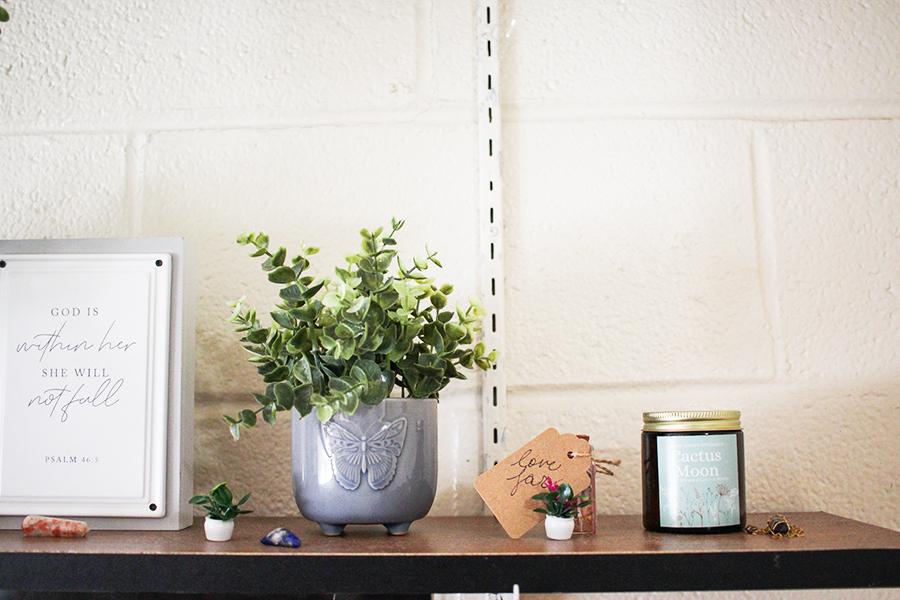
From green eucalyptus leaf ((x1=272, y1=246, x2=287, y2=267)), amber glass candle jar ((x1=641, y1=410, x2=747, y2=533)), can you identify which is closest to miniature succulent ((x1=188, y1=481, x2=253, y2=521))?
green eucalyptus leaf ((x1=272, y1=246, x2=287, y2=267))

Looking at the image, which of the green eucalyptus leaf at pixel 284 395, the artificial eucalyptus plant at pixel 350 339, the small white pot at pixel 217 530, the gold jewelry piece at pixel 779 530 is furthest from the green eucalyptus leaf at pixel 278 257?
the gold jewelry piece at pixel 779 530

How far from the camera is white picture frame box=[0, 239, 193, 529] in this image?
810 millimetres

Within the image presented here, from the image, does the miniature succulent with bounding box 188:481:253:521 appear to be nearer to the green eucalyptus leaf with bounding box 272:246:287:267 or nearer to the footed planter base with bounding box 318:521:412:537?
the footed planter base with bounding box 318:521:412:537

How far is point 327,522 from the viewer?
763 millimetres

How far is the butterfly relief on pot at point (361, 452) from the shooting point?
2.45ft

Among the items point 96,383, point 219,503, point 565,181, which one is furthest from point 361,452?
point 565,181

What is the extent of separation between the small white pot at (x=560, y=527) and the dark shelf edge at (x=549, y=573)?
0.08 m

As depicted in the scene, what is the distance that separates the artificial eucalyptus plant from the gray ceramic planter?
24mm

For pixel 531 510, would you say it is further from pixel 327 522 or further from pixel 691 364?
pixel 691 364

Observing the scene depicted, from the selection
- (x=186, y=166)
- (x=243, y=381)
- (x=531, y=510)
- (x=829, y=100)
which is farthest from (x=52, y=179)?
(x=829, y=100)

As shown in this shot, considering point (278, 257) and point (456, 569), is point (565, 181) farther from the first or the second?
point (456, 569)

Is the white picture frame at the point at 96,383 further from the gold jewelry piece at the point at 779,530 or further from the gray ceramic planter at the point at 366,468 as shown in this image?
the gold jewelry piece at the point at 779,530

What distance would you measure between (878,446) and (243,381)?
735mm

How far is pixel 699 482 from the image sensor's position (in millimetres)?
757
